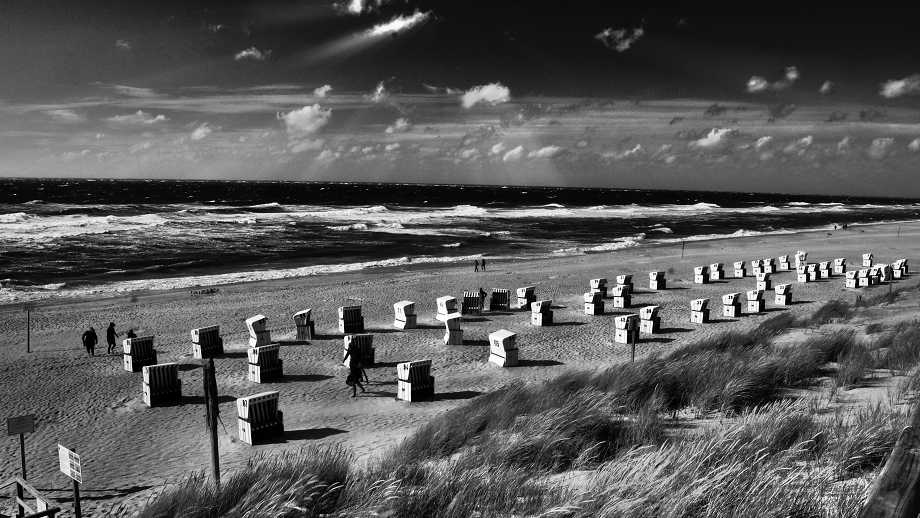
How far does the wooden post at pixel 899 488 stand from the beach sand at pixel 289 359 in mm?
8414

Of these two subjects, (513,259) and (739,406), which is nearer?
(739,406)

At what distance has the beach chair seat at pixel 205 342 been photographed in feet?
58.0

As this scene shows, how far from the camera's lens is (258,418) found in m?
11.5

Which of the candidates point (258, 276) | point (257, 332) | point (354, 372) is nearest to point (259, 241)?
point (258, 276)

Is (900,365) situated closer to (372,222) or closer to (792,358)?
(792,358)

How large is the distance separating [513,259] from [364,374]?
1115 inches

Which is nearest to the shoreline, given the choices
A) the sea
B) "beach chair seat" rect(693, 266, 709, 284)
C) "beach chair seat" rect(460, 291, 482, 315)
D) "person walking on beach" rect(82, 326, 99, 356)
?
the sea

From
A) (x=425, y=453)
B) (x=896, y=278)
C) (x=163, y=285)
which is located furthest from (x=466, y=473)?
(x=896, y=278)

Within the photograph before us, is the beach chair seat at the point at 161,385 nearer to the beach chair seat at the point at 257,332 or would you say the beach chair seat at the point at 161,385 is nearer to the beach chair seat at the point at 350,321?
the beach chair seat at the point at 257,332

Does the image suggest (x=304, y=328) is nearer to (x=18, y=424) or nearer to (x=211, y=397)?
(x=18, y=424)

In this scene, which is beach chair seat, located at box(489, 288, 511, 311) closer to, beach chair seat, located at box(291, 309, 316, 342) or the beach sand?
the beach sand

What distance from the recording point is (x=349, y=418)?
13.0 m

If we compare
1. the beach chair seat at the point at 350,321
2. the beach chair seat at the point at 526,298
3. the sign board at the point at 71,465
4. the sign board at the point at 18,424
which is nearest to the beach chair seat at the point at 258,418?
the sign board at the point at 18,424

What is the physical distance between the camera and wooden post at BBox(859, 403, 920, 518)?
2930mm
